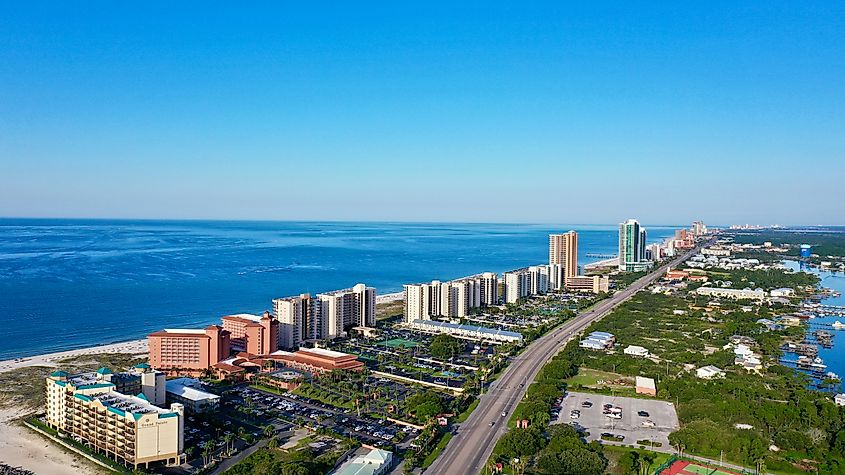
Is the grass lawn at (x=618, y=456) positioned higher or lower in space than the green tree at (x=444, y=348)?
lower

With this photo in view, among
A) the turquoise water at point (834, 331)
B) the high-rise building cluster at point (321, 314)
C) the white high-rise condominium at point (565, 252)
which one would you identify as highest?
the white high-rise condominium at point (565, 252)

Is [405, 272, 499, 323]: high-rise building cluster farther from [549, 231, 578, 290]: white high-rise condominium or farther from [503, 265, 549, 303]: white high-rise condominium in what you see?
[549, 231, 578, 290]: white high-rise condominium

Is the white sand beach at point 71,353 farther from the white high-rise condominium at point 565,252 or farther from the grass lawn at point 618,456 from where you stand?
the white high-rise condominium at point 565,252

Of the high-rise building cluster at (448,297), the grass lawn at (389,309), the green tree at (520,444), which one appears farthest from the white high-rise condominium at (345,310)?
the green tree at (520,444)

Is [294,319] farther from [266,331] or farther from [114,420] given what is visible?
[114,420]

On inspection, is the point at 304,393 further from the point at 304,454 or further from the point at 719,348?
the point at 719,348

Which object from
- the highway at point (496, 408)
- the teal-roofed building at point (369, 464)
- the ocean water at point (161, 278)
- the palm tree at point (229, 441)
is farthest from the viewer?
the ocean water at point (161, 278)
